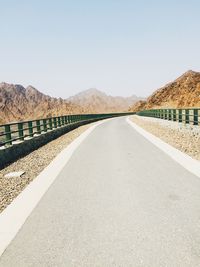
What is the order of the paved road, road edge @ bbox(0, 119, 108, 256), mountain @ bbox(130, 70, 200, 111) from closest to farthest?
the paved road < road edge @ bbox(0, 119, 108, 256) < mountain @ bbox(130, 70, 200, 111)

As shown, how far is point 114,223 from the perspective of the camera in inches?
221

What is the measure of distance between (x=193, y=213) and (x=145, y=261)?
197 centimetres

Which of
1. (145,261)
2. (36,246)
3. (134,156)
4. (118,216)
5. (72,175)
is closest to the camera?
(145,261)

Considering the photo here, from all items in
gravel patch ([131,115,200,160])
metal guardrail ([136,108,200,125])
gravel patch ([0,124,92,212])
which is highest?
metal guardrail ([136,108,200,125])

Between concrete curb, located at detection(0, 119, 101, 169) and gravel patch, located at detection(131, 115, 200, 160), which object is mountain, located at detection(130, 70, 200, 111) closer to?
Result: gravel patch, located at detection(131, 115, 200, 160)

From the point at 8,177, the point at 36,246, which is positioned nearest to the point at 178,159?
the point at 8,177

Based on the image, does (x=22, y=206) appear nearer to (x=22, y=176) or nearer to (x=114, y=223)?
(x=114, y=223)

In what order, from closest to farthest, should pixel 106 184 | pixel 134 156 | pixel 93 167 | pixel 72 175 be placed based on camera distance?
pixel 106 184, pixel 72 175, pixel 93 167, pixel 134 156

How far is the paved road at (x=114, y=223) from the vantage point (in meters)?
4.43

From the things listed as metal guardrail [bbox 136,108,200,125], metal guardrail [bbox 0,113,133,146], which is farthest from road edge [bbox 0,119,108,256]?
metal guardrail [bbox 136,108,200,125]

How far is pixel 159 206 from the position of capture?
644 centimetres

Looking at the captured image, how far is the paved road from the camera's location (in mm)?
4426

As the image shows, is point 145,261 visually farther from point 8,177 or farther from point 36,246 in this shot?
point 8,177

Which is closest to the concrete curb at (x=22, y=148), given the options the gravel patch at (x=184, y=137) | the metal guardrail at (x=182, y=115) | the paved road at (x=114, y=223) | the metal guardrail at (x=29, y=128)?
the metal guardrail at (x=29, y=128)
